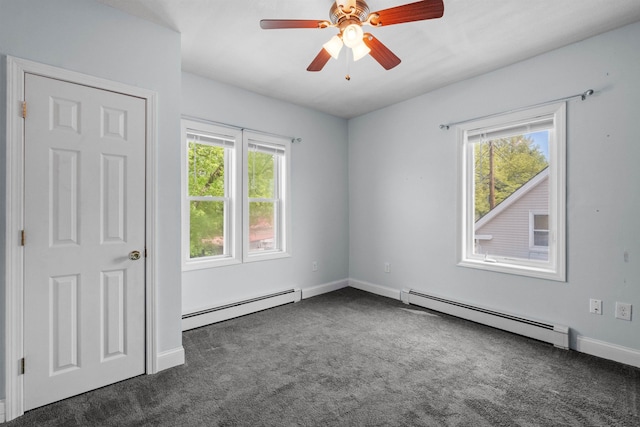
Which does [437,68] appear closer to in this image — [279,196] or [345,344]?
[279,196]

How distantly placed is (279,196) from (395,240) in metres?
1.71

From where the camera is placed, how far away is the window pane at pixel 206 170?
3336 mm

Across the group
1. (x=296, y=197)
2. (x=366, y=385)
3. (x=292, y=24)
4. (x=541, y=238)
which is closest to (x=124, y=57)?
(x=292, y=24)

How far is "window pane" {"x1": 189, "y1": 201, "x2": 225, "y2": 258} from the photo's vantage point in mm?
3355

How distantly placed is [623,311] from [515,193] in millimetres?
1311

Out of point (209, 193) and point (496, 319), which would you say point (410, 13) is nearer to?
point (209, 193)

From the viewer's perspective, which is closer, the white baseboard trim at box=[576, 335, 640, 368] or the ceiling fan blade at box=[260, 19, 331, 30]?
the ceiling fan blade at box=[260, 19, 331, 30]

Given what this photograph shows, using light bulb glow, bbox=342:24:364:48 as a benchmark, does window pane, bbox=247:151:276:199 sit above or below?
below

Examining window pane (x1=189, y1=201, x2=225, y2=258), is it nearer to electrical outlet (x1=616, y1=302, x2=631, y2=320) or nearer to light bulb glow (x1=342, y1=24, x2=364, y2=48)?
light bulb glow (x1=342, y1=24, x2=364, y2=48)

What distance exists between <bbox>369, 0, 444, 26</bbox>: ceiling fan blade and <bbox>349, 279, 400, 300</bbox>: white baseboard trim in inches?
129

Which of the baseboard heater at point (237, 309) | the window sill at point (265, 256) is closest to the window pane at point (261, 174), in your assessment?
the window sill at point (265, 256)

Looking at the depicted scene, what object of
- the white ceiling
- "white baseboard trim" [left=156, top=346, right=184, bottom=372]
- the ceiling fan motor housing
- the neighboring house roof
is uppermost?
the white ceiling

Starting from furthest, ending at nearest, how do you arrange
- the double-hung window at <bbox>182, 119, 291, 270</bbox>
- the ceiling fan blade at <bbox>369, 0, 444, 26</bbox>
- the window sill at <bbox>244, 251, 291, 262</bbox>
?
the window sill at <bbox>244, 251, 291, 262</bbox>, the double-hung window at <bbox>182, 119, 291, 270</bbox>, the ceiling fan blade at <bbox>369, 0, 444, 26</bbox>

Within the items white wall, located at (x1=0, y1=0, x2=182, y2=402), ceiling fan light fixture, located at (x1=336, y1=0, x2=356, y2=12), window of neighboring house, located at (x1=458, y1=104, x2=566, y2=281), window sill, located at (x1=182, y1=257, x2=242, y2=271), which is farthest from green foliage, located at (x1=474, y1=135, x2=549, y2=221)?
white wall, located at (x1=0, y1=0, x2=182, y2=402)
